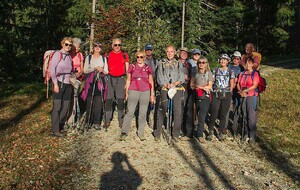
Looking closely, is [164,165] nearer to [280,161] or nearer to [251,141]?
[280,161]

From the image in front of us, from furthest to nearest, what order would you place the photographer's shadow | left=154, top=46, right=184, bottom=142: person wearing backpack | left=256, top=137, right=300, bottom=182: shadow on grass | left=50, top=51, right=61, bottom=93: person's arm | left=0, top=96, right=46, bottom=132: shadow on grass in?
left=0, top=96, right=46, bottom=132: shadow on grass → left=154, top=46, right=184, bottom=142: person wearing backpack → left=50, top=51, right=61, bottom=93: person's arm → left=256, top=137, right=300, bottom=182: shadow on grass → the photographer's shadow

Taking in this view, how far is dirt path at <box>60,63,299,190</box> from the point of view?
6233mm

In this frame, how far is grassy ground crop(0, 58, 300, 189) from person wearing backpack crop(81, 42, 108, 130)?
1106 millimetres

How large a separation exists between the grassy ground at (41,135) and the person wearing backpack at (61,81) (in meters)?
0.62

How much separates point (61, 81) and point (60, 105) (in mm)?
607

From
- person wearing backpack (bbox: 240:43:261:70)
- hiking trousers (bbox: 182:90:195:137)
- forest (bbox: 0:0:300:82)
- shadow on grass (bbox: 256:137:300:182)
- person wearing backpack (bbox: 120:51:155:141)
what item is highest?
forest (bbox: 0:0:300:82)

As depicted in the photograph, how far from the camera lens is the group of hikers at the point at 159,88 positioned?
8.10 m

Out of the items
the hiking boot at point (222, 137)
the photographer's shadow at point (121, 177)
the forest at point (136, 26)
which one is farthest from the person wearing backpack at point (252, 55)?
the forest at point (136, 26)

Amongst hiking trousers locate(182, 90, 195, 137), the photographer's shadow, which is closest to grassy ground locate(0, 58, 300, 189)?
the photographer's shadow

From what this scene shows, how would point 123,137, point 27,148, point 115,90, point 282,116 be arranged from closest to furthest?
point 27,148 < point 123,137 < point 115,90 < point 282,116

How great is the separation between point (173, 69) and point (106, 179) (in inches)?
128

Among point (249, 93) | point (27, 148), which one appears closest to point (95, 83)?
point (27, 148)

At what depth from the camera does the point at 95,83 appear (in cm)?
887

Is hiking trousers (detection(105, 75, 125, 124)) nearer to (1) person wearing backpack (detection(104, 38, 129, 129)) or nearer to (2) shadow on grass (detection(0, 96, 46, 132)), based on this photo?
(1) person wearing backpack (detection(104, 38, 129, 129))
